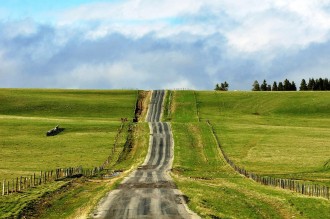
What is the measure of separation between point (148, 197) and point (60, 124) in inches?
3161

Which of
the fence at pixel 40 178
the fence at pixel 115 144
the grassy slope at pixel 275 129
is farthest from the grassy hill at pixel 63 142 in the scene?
the grassy slope at pixel 275 129

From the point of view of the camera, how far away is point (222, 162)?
288 ft

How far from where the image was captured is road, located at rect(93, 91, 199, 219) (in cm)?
3759

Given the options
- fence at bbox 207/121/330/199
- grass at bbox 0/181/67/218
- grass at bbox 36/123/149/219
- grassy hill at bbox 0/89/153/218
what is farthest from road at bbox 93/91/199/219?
fence at bbox 207/121/330/199

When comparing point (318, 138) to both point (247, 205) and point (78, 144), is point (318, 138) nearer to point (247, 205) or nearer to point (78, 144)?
point (78, 144)

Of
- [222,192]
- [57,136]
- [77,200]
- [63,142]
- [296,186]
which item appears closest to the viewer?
[77,200]

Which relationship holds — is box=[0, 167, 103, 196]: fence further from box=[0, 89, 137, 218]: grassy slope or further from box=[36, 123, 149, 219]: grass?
box=[36, 123, 149, 219]: grass

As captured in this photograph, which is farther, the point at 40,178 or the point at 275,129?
the point at 275,129

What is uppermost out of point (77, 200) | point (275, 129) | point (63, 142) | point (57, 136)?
point (275, 129)

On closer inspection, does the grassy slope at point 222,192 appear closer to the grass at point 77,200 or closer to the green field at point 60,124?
the grass at point 77,200

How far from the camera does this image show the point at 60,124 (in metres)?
122

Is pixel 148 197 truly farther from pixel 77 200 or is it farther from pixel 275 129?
pixel 275 129

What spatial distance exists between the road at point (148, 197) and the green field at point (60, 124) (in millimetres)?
12207

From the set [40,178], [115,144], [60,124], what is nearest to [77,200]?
[40,178]
